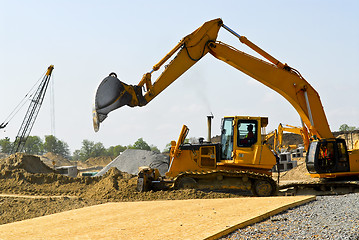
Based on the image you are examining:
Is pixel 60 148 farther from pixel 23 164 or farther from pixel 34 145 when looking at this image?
pixel 23 164

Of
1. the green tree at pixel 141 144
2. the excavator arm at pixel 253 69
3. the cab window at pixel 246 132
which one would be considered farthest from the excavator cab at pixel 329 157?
the green tree at pixel 141 144

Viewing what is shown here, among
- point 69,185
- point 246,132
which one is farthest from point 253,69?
point 69,185

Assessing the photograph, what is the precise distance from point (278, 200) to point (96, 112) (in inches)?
278

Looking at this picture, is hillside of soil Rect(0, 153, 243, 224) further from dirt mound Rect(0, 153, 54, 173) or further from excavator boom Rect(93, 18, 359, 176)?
excavator boom Rect(93, 18, 359, 176)

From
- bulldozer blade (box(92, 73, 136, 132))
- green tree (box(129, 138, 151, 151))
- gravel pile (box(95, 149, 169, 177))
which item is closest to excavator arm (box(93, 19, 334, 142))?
bulldozer blade (box(92, 73, 136, 132))

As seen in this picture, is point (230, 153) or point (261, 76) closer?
point (230, 153)

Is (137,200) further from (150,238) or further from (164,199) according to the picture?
(150,238)

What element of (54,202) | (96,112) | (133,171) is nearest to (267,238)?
(96,112)

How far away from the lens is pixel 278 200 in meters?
12.8

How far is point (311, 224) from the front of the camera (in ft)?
31.9

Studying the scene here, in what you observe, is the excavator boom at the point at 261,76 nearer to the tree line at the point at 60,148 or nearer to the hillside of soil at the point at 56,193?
the hillside of soil at the point at 56,193

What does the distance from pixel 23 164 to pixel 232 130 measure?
16.0m

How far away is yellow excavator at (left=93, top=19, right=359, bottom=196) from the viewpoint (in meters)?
15.7

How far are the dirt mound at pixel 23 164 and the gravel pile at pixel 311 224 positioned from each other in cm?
1943
